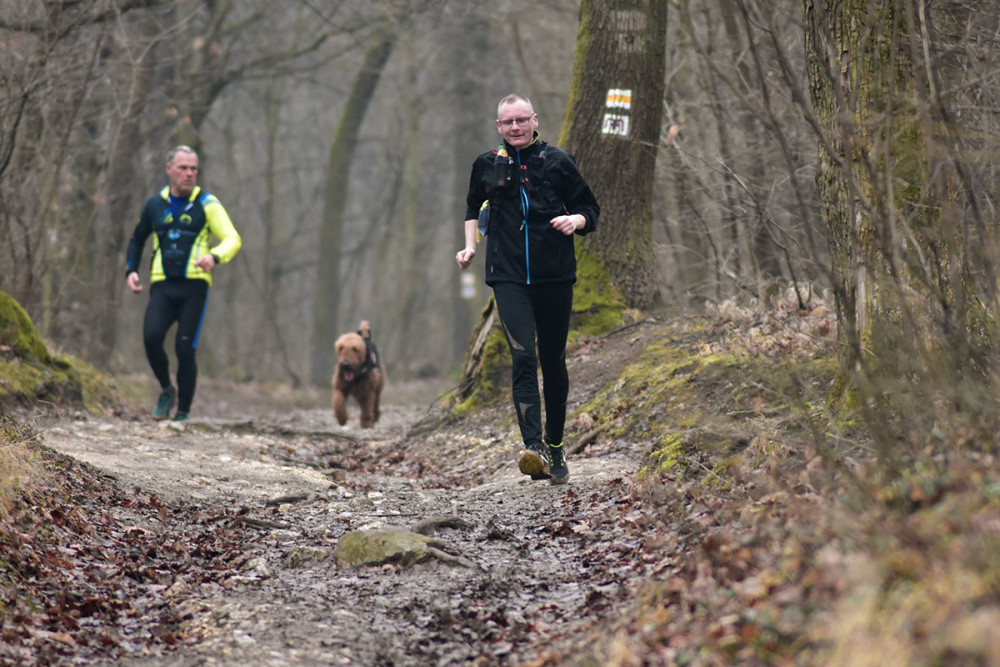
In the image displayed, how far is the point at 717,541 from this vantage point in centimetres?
418

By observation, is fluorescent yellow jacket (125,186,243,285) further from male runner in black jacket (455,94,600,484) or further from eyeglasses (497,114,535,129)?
eyeglasses (497,114,535,129)


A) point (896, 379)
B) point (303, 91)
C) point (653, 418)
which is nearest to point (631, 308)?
point (653, 418)

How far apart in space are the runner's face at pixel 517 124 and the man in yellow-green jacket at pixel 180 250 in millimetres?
4324

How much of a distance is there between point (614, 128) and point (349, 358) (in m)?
4.94

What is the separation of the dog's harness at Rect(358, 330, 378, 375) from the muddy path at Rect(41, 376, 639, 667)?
3.60 metres

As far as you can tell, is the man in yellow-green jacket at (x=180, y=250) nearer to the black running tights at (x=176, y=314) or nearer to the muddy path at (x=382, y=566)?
the black running tights at (x=176, y=314)

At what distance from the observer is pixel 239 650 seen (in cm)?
407

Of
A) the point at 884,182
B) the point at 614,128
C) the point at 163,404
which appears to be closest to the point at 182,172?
the point at 163,404

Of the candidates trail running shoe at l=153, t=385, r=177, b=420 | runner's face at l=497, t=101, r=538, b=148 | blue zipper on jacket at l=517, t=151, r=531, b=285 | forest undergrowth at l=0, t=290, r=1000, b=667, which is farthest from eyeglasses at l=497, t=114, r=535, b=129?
trail running shoe at l=153, t=385, r=177, b=420

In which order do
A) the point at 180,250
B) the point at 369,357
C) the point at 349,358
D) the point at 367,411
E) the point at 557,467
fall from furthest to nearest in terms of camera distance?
the point at 367,411 → the point at 369,357 → the point at 349,358 → the point at 180,250 → the point at 557,467

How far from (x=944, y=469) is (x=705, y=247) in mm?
11608

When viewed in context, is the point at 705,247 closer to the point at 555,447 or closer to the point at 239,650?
the point at 555,447

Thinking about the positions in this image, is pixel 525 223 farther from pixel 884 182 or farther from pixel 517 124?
pixel 884 182

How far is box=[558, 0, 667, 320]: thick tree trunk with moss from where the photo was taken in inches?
417
